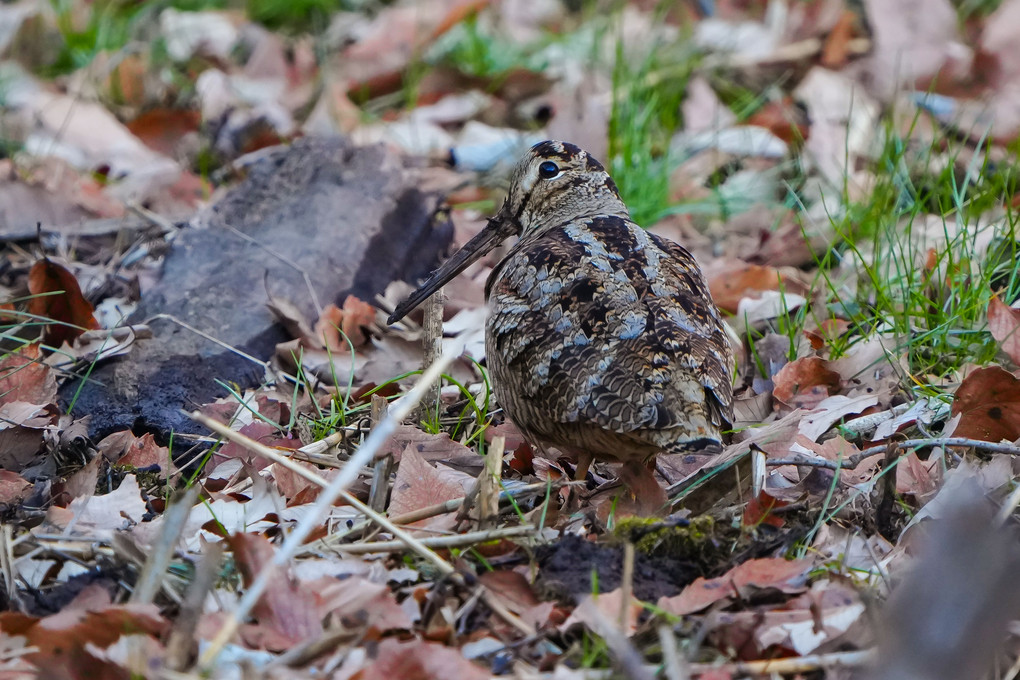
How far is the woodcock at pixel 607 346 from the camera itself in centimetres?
311

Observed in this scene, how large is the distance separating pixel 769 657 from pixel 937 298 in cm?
214

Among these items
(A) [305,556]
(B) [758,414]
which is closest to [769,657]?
(A) [305,556]

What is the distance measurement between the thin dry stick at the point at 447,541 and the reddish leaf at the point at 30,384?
5.30ft

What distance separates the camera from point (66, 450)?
386 centimetres

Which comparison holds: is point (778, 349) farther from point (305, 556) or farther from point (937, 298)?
point (305, 556)

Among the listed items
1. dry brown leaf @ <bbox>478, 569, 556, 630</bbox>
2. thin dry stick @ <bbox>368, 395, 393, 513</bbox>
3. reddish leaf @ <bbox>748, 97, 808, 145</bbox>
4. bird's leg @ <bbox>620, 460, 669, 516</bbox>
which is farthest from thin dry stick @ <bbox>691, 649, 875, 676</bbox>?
reddish leaf @ <bbox>748, 97, 808, 145</bbox>

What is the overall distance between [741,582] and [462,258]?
1969 mm

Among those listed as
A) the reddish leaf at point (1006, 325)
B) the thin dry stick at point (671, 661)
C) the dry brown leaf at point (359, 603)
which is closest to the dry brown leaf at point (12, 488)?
the dry brown leaf at point (359, 603)

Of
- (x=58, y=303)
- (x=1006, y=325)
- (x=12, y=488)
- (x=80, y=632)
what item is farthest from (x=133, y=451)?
(x=1006, y=325)

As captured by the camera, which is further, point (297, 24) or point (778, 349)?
point (297, 24)

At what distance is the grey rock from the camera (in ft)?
13.7

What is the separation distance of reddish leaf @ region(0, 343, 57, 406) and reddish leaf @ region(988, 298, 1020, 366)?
3342 mm

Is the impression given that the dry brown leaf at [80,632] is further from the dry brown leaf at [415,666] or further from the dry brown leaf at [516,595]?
the dry brown leaf at [516,595]

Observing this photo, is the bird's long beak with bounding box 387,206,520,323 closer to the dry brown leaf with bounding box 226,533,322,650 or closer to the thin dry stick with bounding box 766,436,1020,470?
the thin dry stick with bounding box 766,436,1020,470
